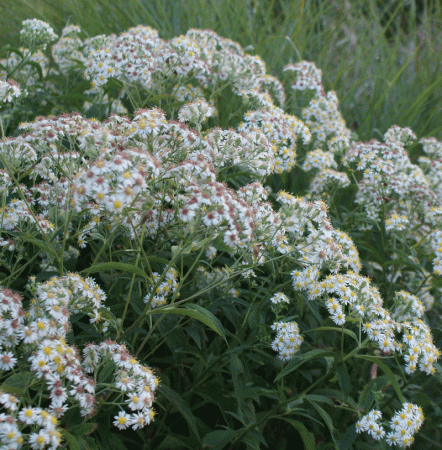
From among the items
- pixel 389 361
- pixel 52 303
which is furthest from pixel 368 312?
pixel 52 303

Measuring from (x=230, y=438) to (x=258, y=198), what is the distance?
1316 mm

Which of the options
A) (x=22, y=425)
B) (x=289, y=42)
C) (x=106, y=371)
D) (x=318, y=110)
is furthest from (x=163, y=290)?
(x=289, y=42)

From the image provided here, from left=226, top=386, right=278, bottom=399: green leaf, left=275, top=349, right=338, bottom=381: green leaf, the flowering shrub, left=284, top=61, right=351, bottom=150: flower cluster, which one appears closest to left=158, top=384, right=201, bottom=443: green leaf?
the flowering shrub

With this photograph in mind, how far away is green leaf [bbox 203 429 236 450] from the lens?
8.05 feet

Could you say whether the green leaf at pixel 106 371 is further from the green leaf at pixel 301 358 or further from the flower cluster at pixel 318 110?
the flower cluster at pixel 318 110

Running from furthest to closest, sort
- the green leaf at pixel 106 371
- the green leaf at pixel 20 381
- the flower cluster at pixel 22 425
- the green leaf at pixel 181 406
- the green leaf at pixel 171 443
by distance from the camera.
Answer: the green leaf at pixel 171 443, the green leaf at pixel 181 406, the green leaf at pixel 106 371, the green leaf at pixel 20 381, the flower cluster at pixel 22 425

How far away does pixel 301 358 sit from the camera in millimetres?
2568

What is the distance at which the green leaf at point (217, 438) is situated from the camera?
245 centimetres

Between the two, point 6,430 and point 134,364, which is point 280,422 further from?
point 6,430

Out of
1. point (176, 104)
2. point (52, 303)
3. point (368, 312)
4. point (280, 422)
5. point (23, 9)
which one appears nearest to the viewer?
point (52, 303)

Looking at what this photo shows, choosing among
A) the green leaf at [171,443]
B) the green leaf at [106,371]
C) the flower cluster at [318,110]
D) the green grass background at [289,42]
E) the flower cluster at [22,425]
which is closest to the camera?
the flower cluster at [22,425]

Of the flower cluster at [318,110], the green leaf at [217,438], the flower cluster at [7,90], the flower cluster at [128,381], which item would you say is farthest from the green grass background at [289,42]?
the flower cluster at [128,381]

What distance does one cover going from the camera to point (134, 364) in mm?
2014

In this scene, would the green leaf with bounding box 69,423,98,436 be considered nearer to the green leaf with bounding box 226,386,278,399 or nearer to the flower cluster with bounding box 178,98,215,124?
the green leaf with bounding box 226,386,278,399
